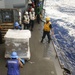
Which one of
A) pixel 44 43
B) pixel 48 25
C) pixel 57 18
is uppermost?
pixel 48 25

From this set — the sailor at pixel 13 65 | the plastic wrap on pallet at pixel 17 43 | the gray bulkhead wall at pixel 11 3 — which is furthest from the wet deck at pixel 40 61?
the gray bulkhead wall at pixel 11 3

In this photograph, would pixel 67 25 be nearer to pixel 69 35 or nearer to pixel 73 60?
pixel 69 35

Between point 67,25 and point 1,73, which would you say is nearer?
point 1,73

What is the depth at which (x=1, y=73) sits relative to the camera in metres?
9.35

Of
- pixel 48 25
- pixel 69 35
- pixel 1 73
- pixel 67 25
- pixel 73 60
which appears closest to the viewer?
pixel 1 73

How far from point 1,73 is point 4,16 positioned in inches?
198

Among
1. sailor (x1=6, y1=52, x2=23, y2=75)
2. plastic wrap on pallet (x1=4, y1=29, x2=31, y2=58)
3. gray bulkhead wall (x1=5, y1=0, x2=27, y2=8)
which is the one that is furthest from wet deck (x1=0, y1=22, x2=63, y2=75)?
gray bulkhead wall (x1=5, y1=0, x2=27, y2=8)

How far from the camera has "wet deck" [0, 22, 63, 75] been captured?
9.61m

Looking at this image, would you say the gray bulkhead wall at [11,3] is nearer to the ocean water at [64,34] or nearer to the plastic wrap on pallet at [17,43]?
the ocean water at [64,34]

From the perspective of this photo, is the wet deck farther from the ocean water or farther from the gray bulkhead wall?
the gray bulkhead wall

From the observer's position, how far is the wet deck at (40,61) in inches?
378

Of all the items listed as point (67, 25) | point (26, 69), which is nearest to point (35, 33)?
point (26, 69)

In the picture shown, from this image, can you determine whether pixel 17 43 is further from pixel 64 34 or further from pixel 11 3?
pixel 64 34

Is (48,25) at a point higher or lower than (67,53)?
higher
